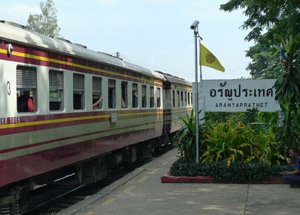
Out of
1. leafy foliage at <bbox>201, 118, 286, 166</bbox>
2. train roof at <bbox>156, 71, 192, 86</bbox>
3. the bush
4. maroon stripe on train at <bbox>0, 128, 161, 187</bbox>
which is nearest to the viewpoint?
maroon stripe on train at <bbox>0, 128, 161, 187</bbox>

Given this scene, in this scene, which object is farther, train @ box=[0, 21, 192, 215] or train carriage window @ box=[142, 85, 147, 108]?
train carriage window @ box=[142, 85, 147, 108]

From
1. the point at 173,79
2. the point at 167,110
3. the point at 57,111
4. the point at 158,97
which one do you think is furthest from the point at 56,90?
the point at 173,79

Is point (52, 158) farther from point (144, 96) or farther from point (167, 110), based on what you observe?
point (167, 110)

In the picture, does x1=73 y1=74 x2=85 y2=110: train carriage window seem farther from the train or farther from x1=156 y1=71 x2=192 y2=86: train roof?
x1=156 y1=71 x2=192 y2=86: train roof

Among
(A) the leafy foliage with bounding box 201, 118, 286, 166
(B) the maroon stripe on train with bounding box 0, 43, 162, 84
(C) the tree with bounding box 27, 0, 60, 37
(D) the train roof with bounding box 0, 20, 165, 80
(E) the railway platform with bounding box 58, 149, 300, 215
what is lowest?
(E) the railway platform with bounding box 58, 149, 300, 215

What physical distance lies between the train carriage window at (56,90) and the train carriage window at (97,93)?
1754 mm

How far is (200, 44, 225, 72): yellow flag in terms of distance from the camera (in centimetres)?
1233

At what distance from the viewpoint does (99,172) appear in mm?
12148

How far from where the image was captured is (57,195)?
11195 mm

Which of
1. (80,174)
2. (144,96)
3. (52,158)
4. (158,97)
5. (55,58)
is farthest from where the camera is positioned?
(158,97)

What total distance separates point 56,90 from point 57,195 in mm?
2986

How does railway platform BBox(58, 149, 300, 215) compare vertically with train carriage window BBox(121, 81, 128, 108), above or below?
below

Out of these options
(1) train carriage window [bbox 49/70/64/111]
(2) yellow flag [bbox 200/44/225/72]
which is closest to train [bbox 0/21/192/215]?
(1) train carriage window [bbox 49/70/64/111]

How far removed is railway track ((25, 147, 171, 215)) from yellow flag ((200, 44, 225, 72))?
3.90 m
